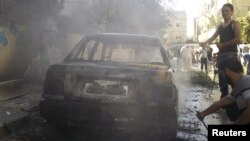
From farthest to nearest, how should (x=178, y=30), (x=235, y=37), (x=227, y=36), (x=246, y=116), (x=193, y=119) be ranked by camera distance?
(x=178, y=30) → (x=193, y=119) → (x=227, y=36) → (x=235, y=37) → (x=246, y=116)

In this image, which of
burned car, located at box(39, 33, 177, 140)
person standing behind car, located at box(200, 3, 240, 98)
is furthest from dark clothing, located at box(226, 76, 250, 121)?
person standing behind car, located at box(200, 3, 240, 98)

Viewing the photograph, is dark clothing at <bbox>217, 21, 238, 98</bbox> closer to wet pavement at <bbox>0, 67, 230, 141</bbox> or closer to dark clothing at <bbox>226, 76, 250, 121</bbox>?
wet pavement at <bbox>0, 67, 230, 141</bbox>

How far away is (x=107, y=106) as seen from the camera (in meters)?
4.10

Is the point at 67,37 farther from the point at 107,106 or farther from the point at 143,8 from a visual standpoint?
the point at 143,8

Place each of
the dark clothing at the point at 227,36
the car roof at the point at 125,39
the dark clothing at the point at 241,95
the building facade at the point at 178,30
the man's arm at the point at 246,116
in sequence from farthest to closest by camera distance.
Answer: the building facade at the point at 178,30, the dark clothing at the point at 227,36, the car roof at the point at 125,39, the dark clothing at the point at 241,95, the man's arm at the point at 246,116

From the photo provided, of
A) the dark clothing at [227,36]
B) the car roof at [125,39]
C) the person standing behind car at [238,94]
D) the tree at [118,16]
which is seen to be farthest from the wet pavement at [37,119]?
the tree at [118,16]

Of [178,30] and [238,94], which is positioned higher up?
[178,30]

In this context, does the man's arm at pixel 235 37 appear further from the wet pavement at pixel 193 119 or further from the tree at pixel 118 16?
the tree at pixel 118 16

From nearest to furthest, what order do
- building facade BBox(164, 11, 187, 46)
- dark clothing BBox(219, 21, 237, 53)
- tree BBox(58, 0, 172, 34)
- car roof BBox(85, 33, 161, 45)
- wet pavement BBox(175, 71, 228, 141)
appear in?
1. wet pavement BBox(175, 71, 228, 141)
2. car roof BBox(85, 33, 161, 45)
3. dark clothing BBox(219, 21, 237, 53)
4. tree BBox(58, 0, 172, 34)
5. building facade BBox(164, 11, 187, 46)

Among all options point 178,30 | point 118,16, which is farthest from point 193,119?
point 178,30

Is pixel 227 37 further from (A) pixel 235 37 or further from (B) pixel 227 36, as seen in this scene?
(A) pixel 235 37

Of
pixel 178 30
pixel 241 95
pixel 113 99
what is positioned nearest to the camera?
pixel 241 95

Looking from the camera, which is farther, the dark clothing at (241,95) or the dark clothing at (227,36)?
the dark clothing at (227,36)

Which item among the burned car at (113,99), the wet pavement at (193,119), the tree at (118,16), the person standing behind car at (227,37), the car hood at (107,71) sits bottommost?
the wet pavement at (193,119)
